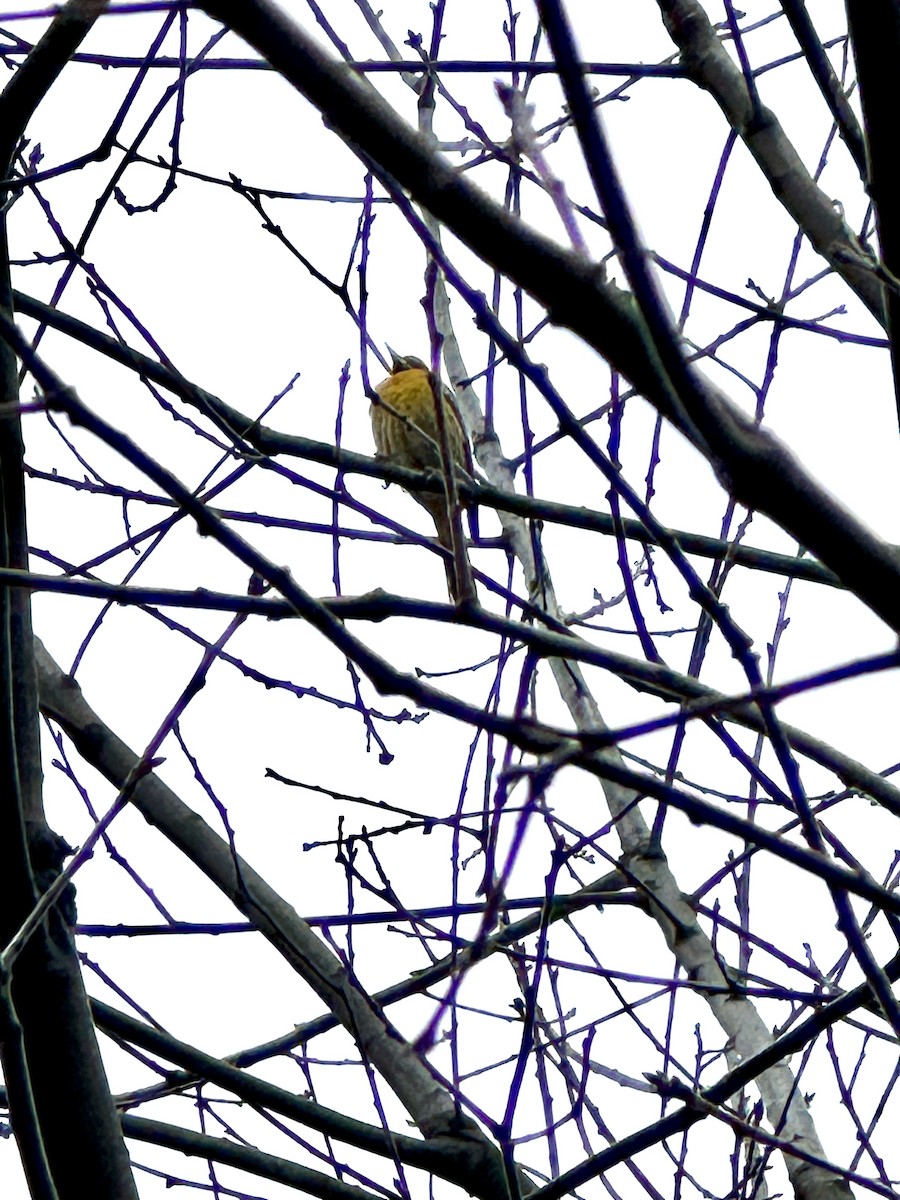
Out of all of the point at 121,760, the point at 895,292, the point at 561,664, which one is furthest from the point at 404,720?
the point at 895,292

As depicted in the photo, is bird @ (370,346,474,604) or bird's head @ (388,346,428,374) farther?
bird's head @ (388,346,428,374)

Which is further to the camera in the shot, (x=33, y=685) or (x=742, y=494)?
(x=33, y=685)

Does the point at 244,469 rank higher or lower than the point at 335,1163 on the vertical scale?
higher

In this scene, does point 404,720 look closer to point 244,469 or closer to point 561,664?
point 561,664

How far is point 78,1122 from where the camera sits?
Answer: 6.40 ft

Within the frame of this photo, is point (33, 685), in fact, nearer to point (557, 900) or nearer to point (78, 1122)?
point (78, 1122)

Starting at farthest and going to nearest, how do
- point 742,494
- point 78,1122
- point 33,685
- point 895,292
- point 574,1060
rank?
point 574,1060 < point 33,685 < point 78,1122 < point 895,292 < point 742,494

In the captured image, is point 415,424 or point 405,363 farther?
point 405,363

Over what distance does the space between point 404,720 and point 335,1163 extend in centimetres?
166

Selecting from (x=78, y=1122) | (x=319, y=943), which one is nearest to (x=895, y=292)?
(x=78, y=1122)

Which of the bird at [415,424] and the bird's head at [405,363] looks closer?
the bird at [415,424]

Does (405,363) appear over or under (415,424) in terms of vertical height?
over

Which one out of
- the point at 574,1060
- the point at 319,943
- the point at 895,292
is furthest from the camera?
the point at 574,1060

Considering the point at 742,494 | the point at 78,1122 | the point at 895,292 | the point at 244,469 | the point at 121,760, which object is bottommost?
the point at 78,1122
